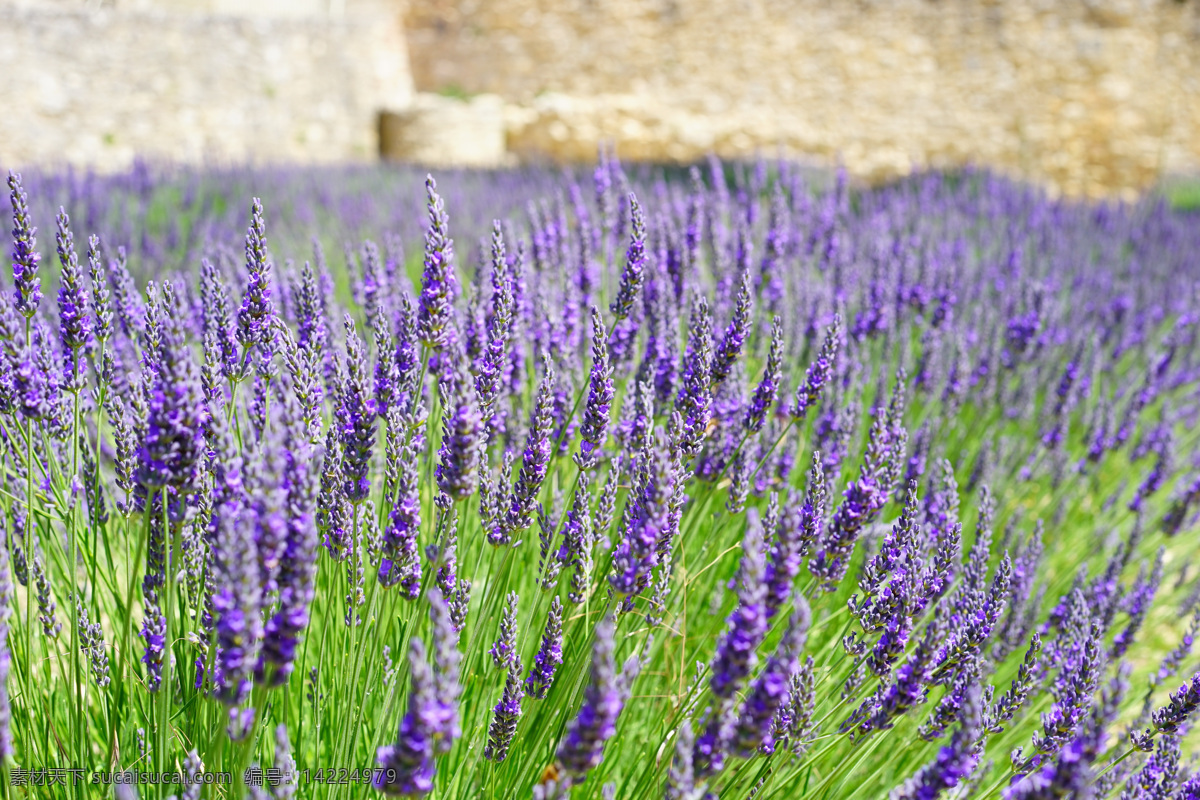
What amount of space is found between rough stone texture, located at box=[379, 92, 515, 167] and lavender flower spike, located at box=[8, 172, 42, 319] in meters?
11.5

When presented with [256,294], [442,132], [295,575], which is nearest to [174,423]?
[295,575]

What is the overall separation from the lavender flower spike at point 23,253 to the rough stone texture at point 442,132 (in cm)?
1154

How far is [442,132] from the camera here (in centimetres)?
1271

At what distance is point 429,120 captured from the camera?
41.5 ft

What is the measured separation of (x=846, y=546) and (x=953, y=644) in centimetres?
22

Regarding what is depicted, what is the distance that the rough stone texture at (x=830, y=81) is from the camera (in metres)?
13.7

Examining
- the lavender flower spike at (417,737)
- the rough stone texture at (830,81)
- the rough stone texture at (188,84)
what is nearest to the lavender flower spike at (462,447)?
the lavender flower spike at (417,737)

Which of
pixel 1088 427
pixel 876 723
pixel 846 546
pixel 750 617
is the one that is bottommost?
pixel 1088 427

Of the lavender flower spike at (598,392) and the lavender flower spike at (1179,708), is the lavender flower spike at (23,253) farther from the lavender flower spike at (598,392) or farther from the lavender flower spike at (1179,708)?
the lavender flower spike at (1179,708)

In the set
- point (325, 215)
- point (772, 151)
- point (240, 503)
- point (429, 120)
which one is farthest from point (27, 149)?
point (240, 503)

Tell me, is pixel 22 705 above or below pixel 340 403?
below

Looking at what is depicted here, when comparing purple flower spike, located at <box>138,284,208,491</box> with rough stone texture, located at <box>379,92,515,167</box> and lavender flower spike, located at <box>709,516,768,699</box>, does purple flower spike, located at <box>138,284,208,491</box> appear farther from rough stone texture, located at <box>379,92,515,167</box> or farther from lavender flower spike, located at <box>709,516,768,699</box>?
rough stone texture, located at <box>379,92,515,167</box>

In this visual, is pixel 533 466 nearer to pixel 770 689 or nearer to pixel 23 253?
pixel 770 689

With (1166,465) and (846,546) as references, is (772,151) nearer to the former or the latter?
(1166,465)
